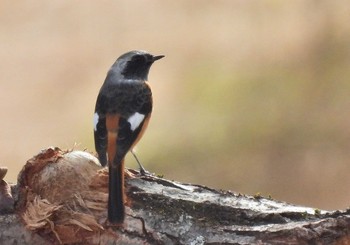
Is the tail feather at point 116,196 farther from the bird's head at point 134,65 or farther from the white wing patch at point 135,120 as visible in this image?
the bird's head at point 134,65

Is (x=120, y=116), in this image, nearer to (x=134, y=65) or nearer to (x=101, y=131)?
(x=101, y=131)

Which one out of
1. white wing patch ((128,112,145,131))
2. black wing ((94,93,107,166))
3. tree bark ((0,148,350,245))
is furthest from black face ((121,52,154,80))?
tree bark ((0,148,350,245))

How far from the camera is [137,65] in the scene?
6.04 meters

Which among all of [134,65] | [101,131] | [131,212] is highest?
[134,65]

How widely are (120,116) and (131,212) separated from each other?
0.91m

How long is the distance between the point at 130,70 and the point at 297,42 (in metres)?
8.11

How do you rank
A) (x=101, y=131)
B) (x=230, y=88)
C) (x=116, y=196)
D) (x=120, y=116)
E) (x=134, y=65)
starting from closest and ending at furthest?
(x=116, y=196) → (x=101, y=131) → (x=120, y=116) → (x=134, y=65) → (x=230, y=88)

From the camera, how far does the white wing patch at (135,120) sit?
17.7 feet

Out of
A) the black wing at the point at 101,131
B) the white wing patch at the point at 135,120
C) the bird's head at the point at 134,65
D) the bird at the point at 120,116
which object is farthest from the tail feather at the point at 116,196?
the bird's head at the point at 134,65

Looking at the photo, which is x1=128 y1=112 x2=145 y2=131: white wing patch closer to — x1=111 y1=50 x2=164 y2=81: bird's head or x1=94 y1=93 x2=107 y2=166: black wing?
x1=94 y1=93 x2=107 y2=166: black wing

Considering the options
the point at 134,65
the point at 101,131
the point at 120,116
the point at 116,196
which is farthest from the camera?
the point at 134,65

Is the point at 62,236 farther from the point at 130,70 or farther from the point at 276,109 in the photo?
the point at 276,109

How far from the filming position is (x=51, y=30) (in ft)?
53.5

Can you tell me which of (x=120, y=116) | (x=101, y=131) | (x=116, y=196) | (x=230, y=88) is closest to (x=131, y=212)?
(x=116, y=196)
